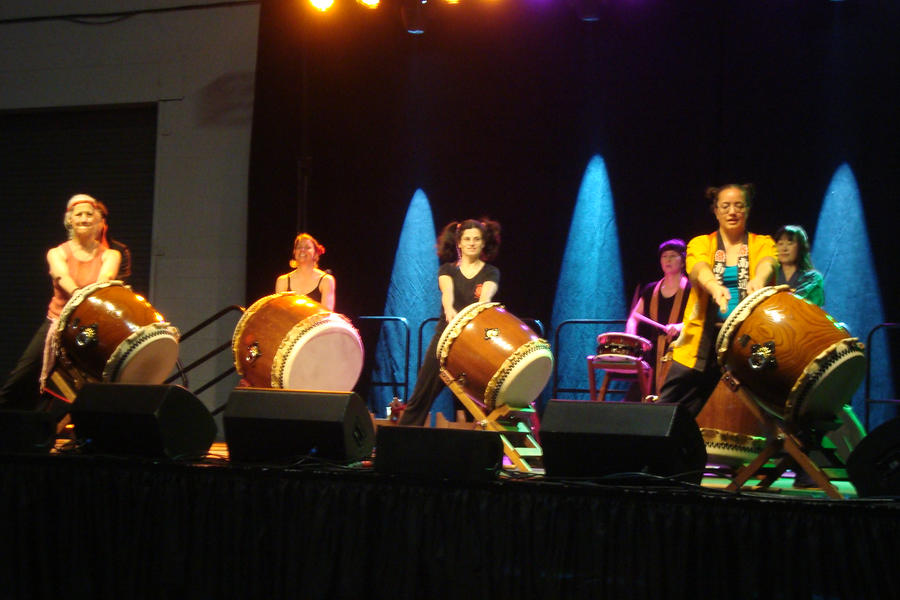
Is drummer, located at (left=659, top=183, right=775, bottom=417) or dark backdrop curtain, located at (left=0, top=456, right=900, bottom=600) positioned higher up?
drummer, located at (left=659, top=183, right=775, bottom=417)

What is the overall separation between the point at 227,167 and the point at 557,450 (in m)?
6.24

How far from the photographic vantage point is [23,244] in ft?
30.3

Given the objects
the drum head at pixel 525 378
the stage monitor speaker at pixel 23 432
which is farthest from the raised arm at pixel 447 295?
the stage monitor speaker at pixel 23 432

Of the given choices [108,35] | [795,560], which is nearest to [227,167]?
[108,35]

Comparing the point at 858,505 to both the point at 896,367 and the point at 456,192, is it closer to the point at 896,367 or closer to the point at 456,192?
the point at 896,367

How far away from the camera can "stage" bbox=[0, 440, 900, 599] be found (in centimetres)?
271

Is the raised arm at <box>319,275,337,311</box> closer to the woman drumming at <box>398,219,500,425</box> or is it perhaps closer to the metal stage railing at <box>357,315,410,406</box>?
the metal stage railing at <box>357,315,410,406</box>

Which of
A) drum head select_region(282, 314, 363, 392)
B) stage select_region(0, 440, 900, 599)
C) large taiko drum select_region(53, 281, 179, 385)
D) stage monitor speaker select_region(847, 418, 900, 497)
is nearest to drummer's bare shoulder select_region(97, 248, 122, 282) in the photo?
large taiko drum select_region(53, 281, 179, 385)

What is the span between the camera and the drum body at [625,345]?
Answer: 636 centimetres

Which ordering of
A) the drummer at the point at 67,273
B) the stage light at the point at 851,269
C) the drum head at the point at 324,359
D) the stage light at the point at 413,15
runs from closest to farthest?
the drum head at the point at 324,359, the drummer at the point at 67,273, the stage light at the point at 851,269, the stage light at the point at 413,15

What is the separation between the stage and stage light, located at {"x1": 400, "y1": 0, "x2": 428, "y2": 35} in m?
4.68

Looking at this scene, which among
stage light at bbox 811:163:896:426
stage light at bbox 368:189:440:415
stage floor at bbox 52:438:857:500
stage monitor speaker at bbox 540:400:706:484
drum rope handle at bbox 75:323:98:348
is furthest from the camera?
stage light at bbox 368:189:440:415

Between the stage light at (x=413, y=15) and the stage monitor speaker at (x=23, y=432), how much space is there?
15.1 feet

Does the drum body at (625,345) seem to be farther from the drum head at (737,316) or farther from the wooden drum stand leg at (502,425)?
the drum head at (737,316)
